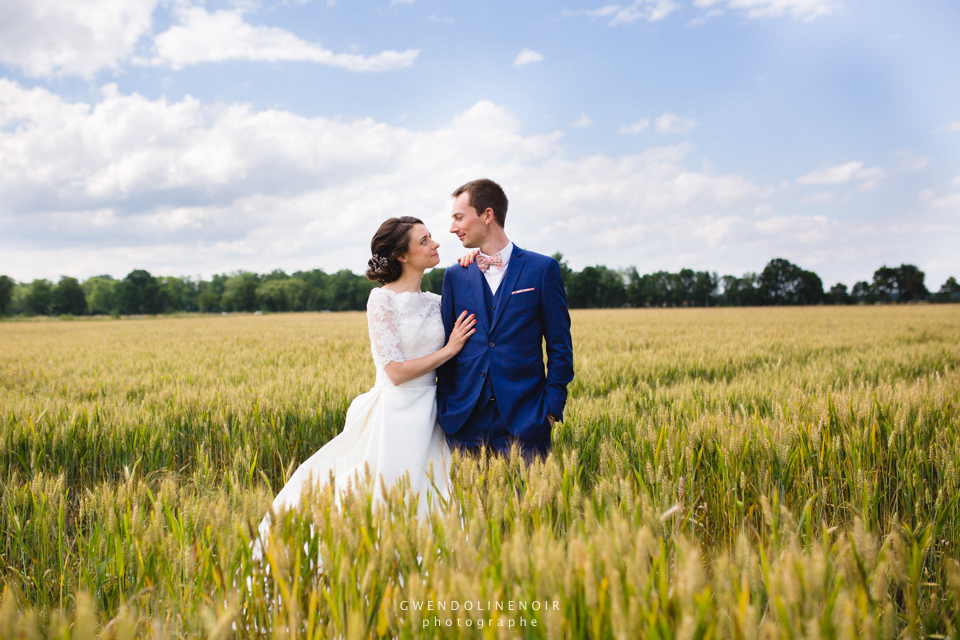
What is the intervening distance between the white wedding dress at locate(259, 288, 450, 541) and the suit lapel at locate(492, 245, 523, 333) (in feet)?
1.48

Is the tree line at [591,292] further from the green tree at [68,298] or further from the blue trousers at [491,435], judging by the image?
the blue trousers at [491,435]

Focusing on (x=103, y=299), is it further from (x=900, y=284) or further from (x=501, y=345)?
(x=900, y=284)

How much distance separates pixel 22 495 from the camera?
260cm

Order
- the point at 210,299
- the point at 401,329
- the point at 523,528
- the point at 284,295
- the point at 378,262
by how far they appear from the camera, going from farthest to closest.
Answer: the point at 210,299, the point at 284,295, the point at 378,262, the point at 401,329, the point at 523,528

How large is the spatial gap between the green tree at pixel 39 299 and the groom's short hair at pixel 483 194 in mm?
122646

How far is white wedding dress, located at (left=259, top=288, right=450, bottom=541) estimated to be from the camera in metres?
2.88

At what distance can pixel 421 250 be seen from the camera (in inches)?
125

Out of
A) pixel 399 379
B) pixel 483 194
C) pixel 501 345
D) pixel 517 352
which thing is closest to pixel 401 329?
pixel 399 379

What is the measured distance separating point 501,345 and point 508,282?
41 centimetres

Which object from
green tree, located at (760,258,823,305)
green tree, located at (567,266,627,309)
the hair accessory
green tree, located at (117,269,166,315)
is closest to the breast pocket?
the hair accessory

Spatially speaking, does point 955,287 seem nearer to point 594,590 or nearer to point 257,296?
point 594,590

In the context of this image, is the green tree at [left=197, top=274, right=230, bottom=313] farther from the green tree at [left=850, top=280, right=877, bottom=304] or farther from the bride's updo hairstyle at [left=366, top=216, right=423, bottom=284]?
the green tree at [left=850, top=280, right=877, bottom=304]

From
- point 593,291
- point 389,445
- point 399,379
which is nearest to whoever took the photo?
point 389,445

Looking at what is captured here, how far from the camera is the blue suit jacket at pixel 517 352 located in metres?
2.84
